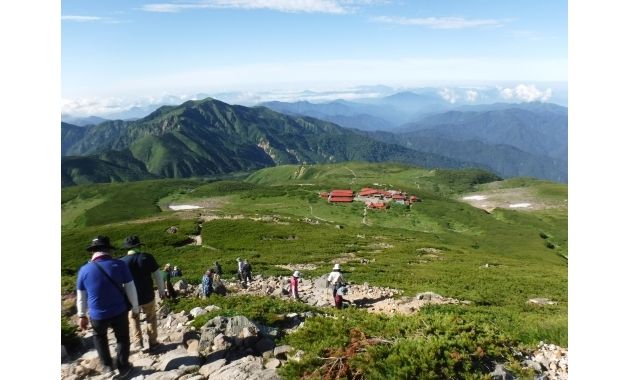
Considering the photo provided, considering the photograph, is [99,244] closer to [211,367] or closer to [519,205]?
[211,367]

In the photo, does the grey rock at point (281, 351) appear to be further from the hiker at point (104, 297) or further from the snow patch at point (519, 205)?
the snow patch at point (519, 205)

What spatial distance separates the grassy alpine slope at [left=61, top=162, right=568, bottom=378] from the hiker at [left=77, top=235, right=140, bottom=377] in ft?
12.2

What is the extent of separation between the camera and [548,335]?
1054 centimetres

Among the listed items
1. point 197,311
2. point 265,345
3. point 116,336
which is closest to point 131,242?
point 116,336

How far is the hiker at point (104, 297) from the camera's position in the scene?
8688 millimetres

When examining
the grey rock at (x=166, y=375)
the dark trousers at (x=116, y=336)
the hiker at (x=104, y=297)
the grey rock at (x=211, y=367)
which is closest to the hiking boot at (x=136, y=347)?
the dark trousers at (x=116, y=336)

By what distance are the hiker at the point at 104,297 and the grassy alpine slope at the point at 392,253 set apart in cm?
372
